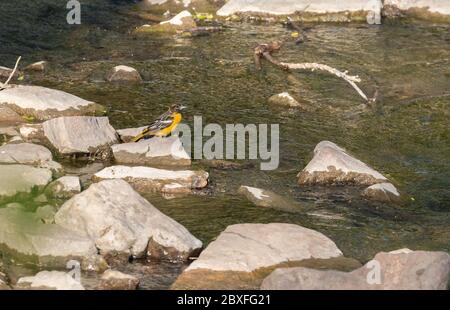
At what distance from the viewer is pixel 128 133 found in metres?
10.5

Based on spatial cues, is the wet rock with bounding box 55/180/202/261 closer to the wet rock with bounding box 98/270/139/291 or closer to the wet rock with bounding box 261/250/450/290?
the wet rock with bounding box 98/270/139/291

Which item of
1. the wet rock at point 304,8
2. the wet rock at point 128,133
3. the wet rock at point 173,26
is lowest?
the wet rock at point 128,133

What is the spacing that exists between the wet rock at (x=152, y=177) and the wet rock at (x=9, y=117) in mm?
1848

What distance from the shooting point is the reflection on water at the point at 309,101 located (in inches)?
347

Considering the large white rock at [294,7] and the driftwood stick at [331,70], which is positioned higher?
the large white rock at [294,7]

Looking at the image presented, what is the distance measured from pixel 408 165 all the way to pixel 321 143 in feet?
3.08

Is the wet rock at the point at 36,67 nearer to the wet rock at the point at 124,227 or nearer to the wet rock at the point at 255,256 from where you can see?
the wet rock at the point at 124,227

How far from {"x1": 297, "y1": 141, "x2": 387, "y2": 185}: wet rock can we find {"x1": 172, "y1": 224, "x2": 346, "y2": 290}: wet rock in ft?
5.66

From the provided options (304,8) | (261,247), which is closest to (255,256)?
(261,247)

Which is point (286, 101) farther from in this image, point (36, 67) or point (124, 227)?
point (124, 227)

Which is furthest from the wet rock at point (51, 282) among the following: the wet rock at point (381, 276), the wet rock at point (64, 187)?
the wet rock at point (64, 187)

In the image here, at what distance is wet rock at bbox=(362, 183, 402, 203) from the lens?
9250 mm

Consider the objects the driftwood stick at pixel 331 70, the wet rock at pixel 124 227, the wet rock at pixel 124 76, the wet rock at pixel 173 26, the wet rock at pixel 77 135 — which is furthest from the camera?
the wet rock at pixel 173 26

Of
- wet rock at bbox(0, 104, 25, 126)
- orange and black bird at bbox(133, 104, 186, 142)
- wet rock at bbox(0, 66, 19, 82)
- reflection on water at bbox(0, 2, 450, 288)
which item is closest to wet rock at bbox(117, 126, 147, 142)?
orange and black bird at bbox(133, 104, 186, 142)
